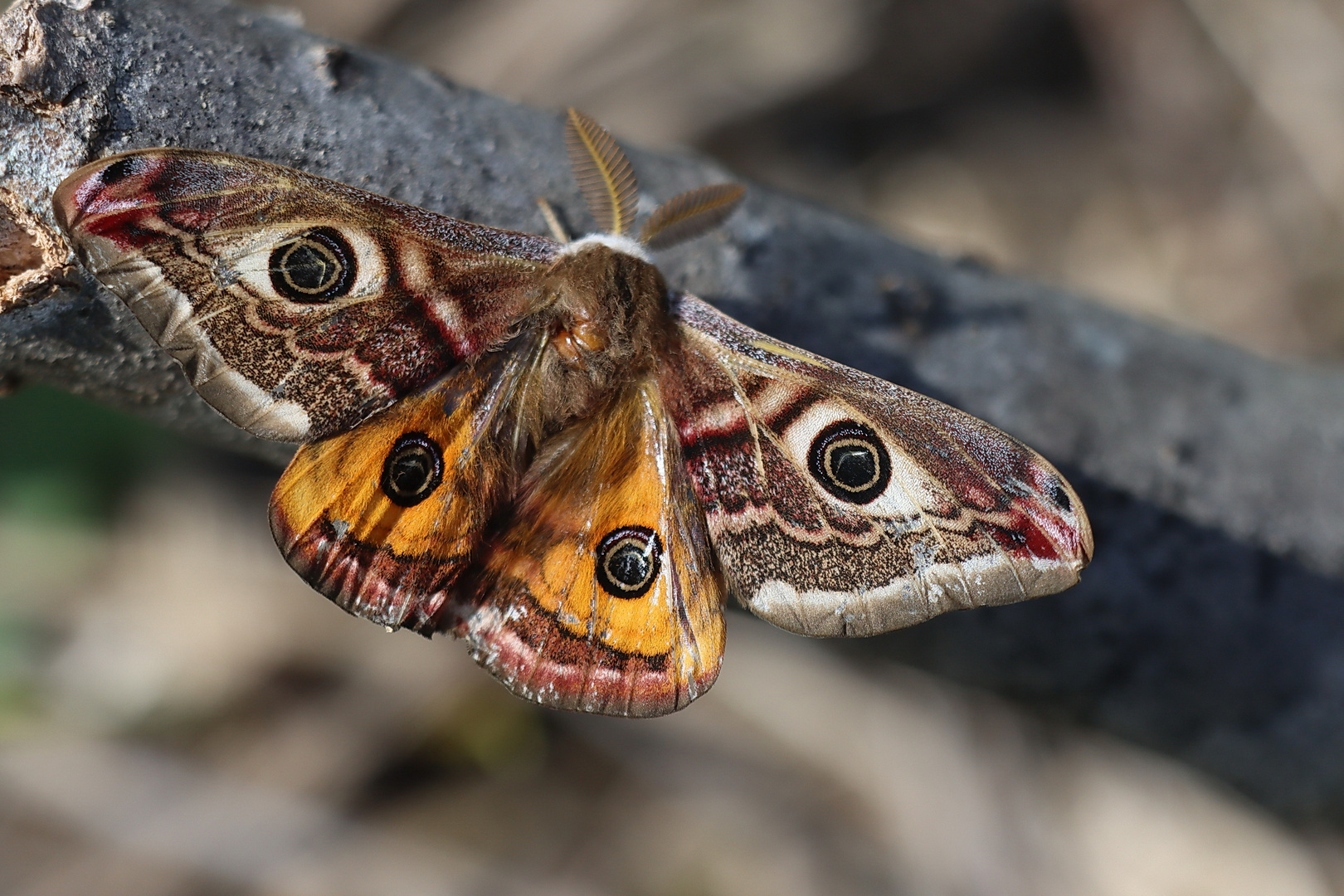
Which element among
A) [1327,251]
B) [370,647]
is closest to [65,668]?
[370,647]

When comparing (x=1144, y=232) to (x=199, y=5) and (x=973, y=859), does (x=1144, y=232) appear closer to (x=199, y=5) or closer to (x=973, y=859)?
(x=973, y=859)

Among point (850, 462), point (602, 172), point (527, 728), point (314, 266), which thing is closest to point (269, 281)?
point (314, 266)

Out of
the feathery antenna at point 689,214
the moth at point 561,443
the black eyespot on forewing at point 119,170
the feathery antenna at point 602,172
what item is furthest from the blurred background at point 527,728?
the black eyespot on forewing at point 119,170

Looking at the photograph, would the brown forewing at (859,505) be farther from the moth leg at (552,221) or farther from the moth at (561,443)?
the moth leg at (552,221)

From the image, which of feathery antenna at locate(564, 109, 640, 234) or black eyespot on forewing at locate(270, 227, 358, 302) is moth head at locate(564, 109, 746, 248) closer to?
feathery antenna at locate(564, 109, 640, 234)

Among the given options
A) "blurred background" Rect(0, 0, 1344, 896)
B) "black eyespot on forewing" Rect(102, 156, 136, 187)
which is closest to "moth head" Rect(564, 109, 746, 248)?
"black eyespot on forewing" Rect(102, 156, 136, 187)

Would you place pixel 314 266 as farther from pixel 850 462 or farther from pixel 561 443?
pixel 850 462
